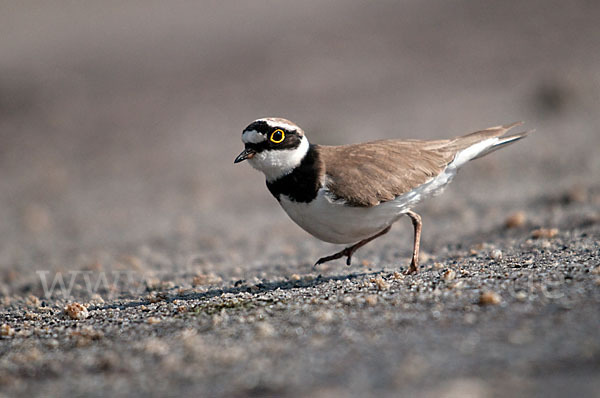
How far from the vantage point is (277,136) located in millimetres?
5488

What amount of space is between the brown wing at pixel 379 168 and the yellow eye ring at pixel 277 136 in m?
0.39

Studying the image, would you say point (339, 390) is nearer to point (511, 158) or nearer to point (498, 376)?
point (498, 376)

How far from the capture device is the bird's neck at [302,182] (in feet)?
17.5

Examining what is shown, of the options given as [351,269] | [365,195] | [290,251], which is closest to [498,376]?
[365,195]

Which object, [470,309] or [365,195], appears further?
[365,195]

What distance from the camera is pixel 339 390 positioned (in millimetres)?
3408

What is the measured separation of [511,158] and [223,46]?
10954 mm

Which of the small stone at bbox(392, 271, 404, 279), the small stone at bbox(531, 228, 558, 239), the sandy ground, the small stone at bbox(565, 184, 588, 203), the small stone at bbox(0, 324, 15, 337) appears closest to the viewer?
the sandy ground

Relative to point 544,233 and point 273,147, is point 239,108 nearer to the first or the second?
point 544,233

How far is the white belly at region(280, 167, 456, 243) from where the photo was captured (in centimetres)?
532

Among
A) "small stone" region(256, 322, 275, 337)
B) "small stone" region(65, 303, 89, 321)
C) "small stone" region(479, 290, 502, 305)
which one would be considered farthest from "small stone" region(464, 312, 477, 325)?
"small stone" region(65, 303, 89, 321)

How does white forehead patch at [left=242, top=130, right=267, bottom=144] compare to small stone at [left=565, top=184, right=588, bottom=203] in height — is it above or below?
above

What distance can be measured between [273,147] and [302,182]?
38cm

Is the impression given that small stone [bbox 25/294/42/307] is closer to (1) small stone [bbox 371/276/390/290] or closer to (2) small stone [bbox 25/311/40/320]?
(2) small stone [bbox 25/311/40/320]
